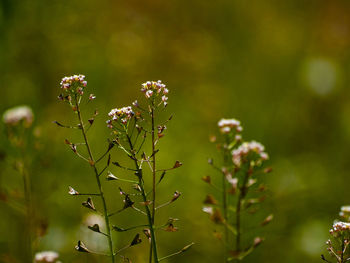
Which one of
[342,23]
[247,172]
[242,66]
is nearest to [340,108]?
[242,66]

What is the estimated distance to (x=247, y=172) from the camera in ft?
4.53

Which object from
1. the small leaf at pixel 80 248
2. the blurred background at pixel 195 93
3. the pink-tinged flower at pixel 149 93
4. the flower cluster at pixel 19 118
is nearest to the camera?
the small leaf at pixel 80 248

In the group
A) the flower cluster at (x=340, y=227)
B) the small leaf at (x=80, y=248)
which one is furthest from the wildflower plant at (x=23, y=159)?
the flower cluster at (x=340, y=227)

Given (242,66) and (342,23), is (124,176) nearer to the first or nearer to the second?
(242,66)

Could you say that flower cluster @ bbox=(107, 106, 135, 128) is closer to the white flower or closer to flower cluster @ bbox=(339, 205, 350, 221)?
the white flower

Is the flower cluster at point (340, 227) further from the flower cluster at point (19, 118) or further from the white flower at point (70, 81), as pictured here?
the flower cluster at point (19, 118)

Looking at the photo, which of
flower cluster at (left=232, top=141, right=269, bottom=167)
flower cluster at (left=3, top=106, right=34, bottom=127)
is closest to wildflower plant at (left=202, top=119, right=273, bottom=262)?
flower cluster at (left=232, top=141, right=269, bottom=167)

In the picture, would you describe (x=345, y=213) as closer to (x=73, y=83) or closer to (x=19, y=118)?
(x=73, y=83)

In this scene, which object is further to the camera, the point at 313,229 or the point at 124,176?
the point at 124,176

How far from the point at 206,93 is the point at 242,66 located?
48 centimetres

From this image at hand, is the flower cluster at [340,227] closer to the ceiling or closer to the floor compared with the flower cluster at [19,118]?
closer to the floor

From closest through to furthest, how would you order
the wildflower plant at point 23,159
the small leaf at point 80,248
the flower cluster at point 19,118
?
the small leaf at point 80,248 < the wildflower plant at point 23,159 < the flower cluster at point 19,118

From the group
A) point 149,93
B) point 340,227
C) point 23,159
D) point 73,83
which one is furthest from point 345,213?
point 23,159

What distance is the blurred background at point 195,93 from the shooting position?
352 cm
